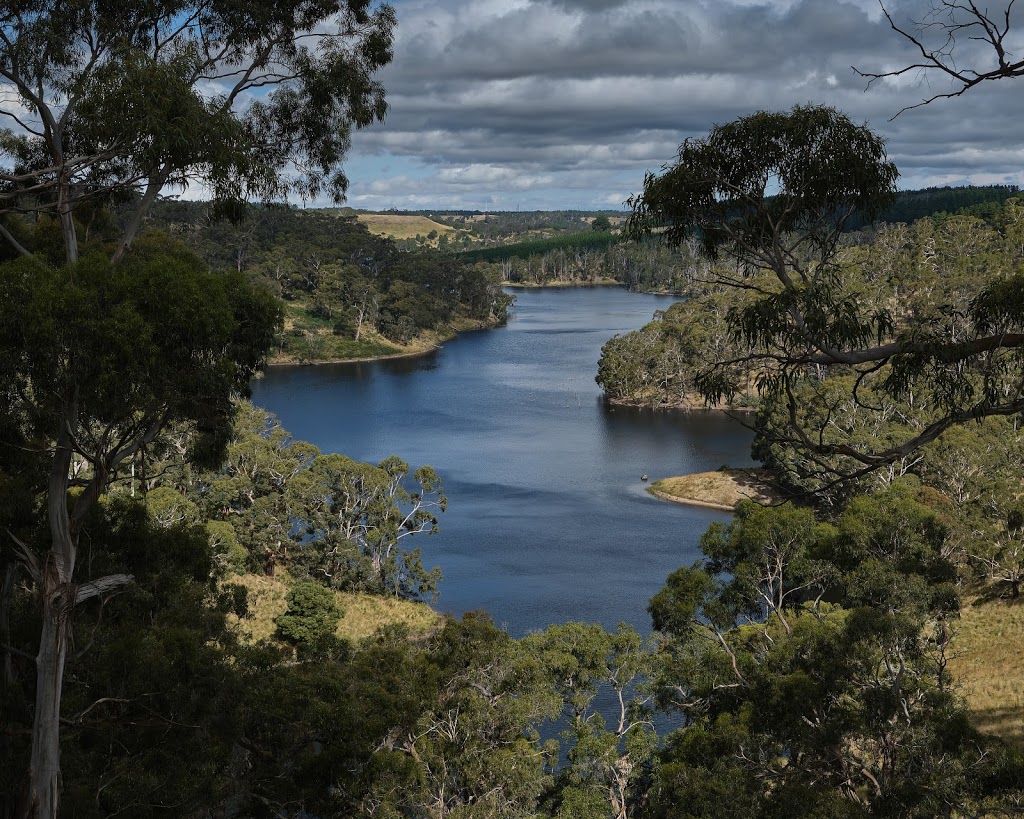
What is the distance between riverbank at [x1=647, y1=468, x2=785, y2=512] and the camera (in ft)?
147

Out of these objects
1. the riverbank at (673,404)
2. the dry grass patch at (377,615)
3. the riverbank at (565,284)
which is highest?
the riverbank at (565,284)

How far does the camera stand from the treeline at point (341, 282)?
3654 inches

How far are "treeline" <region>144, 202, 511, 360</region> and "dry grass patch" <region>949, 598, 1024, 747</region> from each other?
219 feet

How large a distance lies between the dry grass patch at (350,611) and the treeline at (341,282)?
56.0 metres

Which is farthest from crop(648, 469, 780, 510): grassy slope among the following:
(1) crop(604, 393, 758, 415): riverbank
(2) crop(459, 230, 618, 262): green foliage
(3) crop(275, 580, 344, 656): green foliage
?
(2) crop(459, 230, 618, 262): green foliage

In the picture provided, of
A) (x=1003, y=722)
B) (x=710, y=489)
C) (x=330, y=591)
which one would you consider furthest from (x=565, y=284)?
(x=1003, y=722)

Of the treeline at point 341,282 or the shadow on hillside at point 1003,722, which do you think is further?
the treeline at point 341,282

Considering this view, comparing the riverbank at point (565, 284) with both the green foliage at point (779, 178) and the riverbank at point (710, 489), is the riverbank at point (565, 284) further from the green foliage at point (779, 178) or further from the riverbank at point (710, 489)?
the green foliage at point (779, 178)

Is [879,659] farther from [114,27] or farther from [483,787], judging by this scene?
[114,27]

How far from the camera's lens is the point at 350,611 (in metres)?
31.2

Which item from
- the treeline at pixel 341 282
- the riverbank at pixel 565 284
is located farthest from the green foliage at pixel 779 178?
the riverbank at pixel 565 284

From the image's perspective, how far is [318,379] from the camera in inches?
3113

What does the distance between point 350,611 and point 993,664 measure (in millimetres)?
18345

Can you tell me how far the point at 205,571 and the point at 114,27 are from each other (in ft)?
24.8
